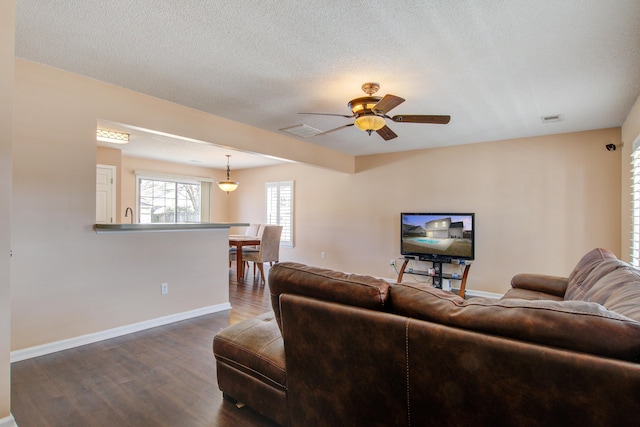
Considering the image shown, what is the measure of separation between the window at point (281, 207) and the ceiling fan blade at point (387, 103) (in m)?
4.73

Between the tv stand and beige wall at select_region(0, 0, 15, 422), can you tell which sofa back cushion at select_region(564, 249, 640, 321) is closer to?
the tv stand

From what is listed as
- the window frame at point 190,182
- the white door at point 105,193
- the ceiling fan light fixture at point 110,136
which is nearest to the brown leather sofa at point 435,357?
the ceiling fan light fixture at point 110,136

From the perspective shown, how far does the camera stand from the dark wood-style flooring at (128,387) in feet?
Result: 6.12

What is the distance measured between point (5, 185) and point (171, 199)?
6.16 metres

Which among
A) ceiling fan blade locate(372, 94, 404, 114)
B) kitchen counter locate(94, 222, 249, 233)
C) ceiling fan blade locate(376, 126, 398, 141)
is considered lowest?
kitchen counter locate(94, 222, 249, 233)

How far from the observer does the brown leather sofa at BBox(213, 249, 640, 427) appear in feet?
3.16

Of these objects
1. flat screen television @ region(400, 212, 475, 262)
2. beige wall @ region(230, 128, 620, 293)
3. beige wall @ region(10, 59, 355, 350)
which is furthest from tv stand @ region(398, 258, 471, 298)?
beige wall @ region(10, 59, 355, 350)

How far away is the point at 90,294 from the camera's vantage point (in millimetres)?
2943

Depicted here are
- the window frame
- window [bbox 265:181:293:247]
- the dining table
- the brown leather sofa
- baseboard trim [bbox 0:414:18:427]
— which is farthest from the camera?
window [bbox 265:181:293:247]

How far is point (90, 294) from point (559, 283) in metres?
4.30

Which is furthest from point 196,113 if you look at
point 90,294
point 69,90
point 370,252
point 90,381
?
point 370,252

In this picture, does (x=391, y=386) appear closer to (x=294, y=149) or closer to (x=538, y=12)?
(x=538, y=12)

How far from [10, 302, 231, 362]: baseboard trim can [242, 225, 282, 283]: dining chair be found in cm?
177

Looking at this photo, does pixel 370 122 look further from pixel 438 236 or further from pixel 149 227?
pixel 438 236
